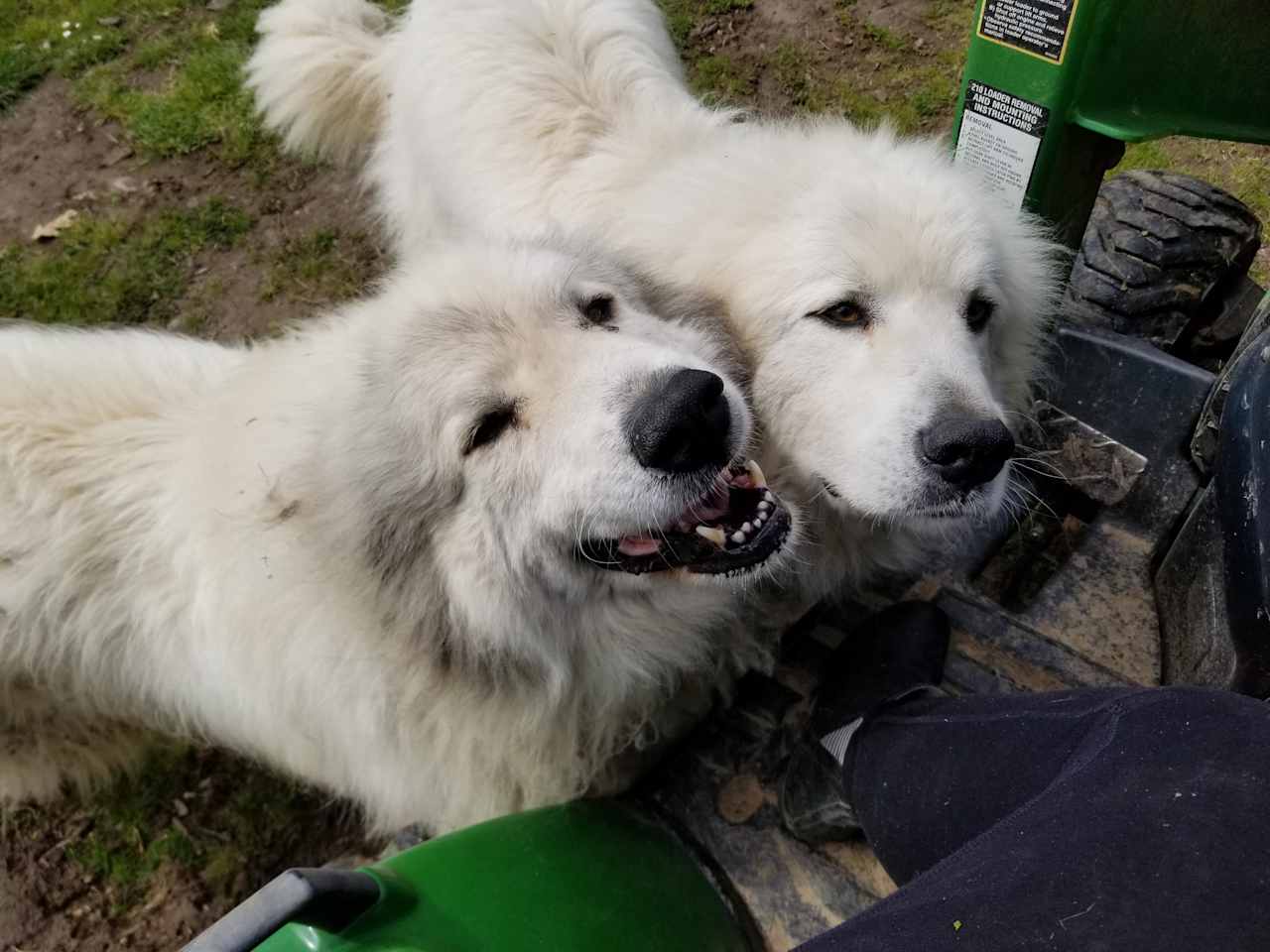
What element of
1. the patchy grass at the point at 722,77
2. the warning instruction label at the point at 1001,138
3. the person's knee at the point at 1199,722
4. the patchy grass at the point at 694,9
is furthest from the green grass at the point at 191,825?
the patchy grass at the point at 694,9

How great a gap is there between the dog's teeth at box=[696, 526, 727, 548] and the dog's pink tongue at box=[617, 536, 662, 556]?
97mm

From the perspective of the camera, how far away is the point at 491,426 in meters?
1.86

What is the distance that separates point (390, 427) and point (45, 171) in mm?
4391

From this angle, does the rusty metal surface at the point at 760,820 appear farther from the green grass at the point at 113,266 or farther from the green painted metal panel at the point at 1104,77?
the green grass at the point at 113,266

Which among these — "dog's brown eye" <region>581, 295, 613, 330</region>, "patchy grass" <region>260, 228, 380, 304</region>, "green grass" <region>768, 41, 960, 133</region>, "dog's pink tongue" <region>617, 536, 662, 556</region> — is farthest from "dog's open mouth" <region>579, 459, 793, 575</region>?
"green grass" <region>768, 41, 960, 133</region>

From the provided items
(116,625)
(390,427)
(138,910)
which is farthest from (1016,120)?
(138,910)

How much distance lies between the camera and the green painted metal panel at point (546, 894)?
1715 mm

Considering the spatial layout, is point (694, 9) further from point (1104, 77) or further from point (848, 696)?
point (848, 696)

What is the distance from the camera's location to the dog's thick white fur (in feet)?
6.84

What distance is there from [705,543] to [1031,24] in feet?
5.04

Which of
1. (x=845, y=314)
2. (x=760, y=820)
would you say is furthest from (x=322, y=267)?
(x=760, y=820)

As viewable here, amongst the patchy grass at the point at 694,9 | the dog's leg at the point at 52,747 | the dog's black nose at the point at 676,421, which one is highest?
the patchy grass at the point at 694,9

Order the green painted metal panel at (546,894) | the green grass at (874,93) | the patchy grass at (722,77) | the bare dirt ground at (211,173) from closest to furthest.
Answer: the green painted metal panel at (546,894)
the bare dirt ground at (211,173)
the green grass at (874,93)
the patchy grass at (722,77)

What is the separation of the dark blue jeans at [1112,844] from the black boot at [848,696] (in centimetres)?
61
